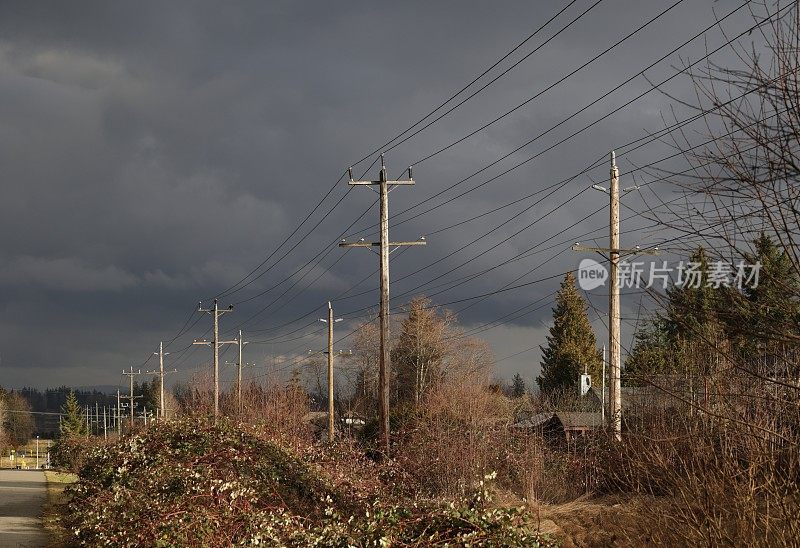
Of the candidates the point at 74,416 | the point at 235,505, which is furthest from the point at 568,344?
the point at 74,416

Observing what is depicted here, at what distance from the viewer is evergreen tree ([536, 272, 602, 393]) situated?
2464 inches

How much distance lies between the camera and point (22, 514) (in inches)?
965

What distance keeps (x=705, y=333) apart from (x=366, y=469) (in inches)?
512

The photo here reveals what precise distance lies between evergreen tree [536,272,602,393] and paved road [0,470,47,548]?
119ft

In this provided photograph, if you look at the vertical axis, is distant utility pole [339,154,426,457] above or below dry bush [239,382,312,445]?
above

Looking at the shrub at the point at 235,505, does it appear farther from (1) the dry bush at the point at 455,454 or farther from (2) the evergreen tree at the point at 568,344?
(2) the evergreen tree at the point at 568,344

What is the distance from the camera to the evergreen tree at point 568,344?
62594 mm

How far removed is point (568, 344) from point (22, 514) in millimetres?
45358

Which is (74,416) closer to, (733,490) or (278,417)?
(278,417)

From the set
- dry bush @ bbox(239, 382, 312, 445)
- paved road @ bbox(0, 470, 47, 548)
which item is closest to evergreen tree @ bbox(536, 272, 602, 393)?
dry bush @ bbox(239, 382, 312, 445)

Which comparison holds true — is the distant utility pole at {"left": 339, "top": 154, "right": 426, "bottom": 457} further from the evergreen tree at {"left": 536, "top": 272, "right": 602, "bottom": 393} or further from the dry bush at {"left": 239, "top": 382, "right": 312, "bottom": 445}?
the evergreen tree at {"left": 536, "top": 272, "right": 602, "bottom": 393}

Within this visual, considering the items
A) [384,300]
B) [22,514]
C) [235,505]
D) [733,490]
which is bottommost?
[22,514]

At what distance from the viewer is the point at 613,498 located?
1548 centimetres

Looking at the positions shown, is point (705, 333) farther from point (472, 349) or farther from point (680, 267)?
point (472, 349)
